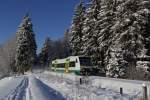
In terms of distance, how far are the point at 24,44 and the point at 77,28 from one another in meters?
23.1

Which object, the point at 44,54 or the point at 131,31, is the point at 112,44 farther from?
the point at 44,54

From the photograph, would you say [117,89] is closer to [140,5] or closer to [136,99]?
[136,99]

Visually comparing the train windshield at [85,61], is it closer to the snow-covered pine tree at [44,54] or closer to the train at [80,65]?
the train at [80,65]

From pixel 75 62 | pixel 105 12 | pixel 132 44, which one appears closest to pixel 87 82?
pixel 132 44

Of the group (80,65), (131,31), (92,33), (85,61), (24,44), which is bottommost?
(80,65)

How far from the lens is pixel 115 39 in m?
38.6

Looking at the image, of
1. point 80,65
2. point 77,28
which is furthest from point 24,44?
point 80,65

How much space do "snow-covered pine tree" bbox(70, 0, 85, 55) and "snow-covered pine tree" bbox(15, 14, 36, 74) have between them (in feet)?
67.5

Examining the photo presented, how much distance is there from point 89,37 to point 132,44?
61.8ft

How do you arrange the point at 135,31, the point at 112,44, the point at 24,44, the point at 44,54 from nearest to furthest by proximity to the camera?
1. the point at 135,31
2. the point at 112,44
3. the point at 24,44
4. the point at 44,54

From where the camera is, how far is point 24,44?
82.4m

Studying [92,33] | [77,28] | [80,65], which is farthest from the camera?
[77,28]

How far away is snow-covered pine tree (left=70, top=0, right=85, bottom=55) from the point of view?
6237 centimetres

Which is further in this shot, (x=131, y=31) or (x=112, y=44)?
(x=112, y=44)
